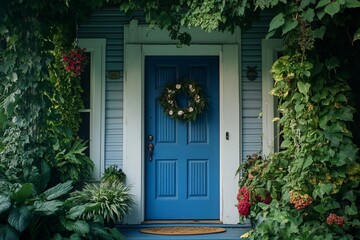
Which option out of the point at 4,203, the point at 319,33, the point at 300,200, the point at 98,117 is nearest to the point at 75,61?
the point at 98,117

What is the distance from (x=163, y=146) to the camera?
21.5 feet

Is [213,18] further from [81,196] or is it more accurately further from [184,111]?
[81,196]

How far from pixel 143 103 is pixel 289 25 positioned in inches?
99.6

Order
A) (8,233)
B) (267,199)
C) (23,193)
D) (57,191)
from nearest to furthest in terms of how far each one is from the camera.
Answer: (8,233), (23,193), (267,199), (57,191)

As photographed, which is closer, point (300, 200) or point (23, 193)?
point (300, 200)

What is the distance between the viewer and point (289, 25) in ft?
14.3

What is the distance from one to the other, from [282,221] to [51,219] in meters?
2.12

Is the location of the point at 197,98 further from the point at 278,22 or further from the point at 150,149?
the point at 278,22

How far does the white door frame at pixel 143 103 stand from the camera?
6406 millimetres

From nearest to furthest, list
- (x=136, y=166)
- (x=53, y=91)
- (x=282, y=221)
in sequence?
(x=282, y=221) < (x=53, y=91) < (x=136, y=166)

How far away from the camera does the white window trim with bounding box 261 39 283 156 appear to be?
6.48 meters

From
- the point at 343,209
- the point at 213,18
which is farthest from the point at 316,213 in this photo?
the point at 213,18

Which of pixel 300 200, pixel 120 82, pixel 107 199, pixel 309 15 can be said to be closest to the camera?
pixel 309 15

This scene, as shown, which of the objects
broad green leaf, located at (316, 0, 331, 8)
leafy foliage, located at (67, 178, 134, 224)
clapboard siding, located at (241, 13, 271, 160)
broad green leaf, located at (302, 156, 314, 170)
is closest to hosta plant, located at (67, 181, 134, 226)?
leafy foliage, located at (67, 178, 134, 224)
